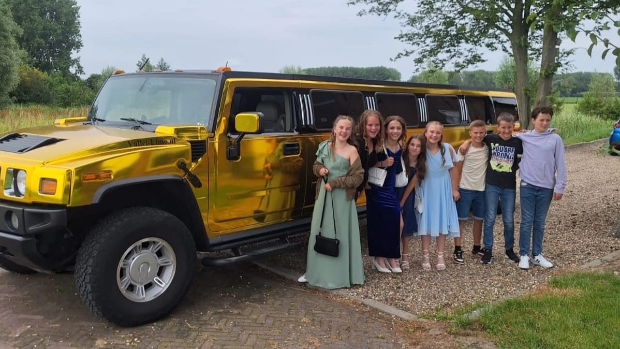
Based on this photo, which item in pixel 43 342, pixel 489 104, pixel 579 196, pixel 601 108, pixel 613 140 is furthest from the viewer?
pixel 601 108

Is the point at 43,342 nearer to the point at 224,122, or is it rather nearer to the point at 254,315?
the point at 254,315

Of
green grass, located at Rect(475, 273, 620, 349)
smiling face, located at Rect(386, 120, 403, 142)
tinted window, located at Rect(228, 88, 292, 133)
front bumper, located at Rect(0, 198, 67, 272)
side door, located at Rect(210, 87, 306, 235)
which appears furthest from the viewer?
smiling face, located at Rect(386, 120, 403, 142)

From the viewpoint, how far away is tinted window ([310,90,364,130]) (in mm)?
5672

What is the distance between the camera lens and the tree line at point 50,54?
145 feet

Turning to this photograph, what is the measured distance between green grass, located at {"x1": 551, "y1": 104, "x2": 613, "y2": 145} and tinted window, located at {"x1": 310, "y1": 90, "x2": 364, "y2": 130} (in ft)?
54.6

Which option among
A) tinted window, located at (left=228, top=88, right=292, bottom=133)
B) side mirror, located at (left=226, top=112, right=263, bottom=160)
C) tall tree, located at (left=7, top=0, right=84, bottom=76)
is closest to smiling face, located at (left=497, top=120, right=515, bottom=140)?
tinted window, located at (left=228, top=88, right=292, bottom=133)

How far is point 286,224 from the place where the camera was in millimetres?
5387

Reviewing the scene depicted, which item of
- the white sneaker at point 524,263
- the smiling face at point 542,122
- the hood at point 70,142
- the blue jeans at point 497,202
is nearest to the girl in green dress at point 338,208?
the hood at point 70,142

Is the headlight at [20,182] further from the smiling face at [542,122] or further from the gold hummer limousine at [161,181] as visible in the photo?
the smiling face at [542,122]

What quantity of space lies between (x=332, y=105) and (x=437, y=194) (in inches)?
59.5

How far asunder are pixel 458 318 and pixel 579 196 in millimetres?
6904

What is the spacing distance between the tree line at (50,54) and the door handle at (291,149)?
140ft

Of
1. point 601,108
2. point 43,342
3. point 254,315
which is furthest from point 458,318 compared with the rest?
point 601,108

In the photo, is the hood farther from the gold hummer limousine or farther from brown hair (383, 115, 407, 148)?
brown hair (383, 115, 407, 148)
